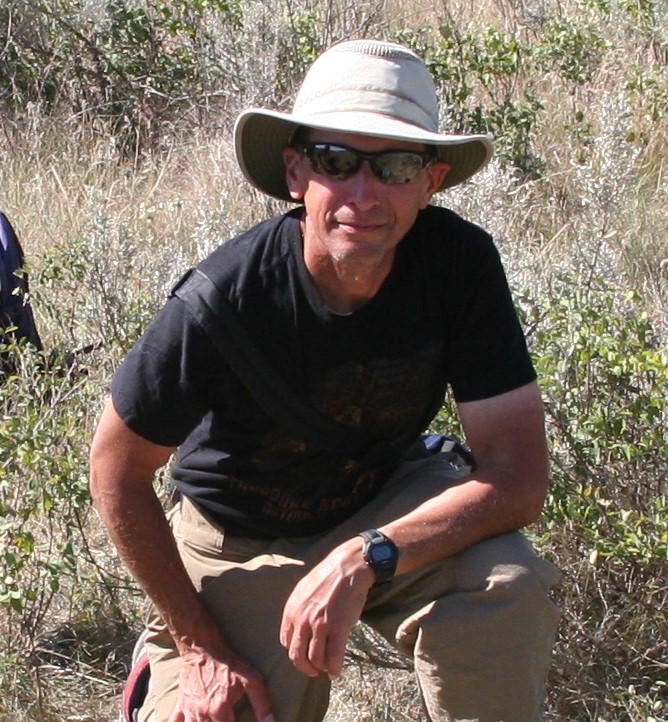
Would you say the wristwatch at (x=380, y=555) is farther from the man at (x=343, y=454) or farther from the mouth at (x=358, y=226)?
the mouth at (x=358, y=226)

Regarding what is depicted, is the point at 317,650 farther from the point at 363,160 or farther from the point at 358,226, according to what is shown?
the point at 363,160

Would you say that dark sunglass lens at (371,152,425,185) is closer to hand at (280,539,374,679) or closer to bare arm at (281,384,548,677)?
bare arm at (281,384,548,677)

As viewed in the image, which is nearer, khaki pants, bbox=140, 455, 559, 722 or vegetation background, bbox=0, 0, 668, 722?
khaki pants, bbox=140, 455, 559, 722

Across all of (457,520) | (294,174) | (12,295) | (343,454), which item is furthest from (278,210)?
(457,520)

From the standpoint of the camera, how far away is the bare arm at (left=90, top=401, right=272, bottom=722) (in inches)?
101

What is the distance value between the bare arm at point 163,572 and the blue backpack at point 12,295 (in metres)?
1.84

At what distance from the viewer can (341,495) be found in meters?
2.76

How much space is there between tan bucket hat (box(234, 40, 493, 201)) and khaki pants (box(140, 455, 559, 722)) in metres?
0.71

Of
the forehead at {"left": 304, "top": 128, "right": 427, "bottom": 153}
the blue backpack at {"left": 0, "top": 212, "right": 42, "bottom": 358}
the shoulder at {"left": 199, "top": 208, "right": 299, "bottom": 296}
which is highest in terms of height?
the forehead at {"left": 304, "top": 128, "right": 427, "bottom": 153}

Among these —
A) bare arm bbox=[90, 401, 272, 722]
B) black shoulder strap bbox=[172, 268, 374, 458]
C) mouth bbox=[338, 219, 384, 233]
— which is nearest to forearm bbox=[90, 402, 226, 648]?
bare arm bbox=[90, 401, 272, 722]

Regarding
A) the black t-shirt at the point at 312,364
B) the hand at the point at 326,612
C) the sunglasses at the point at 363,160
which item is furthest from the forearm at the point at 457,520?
the sunglasses at the point at 363,160

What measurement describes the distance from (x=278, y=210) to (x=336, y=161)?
2.41 metres

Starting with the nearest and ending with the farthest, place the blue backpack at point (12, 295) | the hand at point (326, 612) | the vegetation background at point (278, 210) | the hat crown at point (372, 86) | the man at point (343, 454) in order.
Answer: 1. the hand at point (326, 612)
2. the man at point (343, 454)
3. the hat crown at point (372, 86)
4. the vegetation background at point (278, 210)
5. the blue backpack at point (12, 295)

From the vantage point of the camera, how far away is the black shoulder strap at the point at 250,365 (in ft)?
8.33
